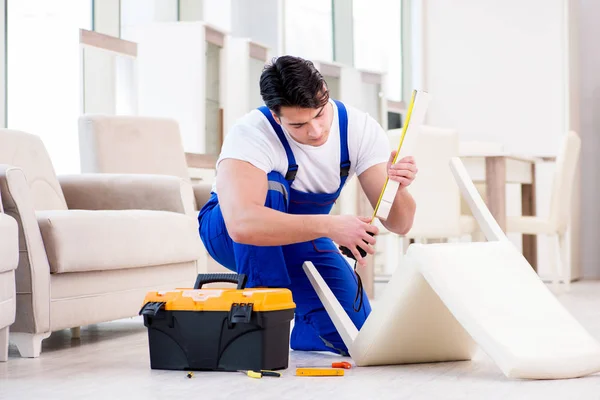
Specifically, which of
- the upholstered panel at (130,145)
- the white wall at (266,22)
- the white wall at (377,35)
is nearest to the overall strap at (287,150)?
the upholstered panel at (130,145)

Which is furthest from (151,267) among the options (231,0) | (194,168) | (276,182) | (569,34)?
(569,34)

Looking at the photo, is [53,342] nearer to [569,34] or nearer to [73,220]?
[73,220]

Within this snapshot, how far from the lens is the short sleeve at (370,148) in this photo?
235 centimetres

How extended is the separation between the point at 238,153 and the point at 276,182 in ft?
0.43

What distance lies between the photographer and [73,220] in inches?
104

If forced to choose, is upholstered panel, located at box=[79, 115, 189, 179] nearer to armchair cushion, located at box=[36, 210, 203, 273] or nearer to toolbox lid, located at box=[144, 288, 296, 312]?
armchair cushion, located at box=[36, 210, 203, 273]

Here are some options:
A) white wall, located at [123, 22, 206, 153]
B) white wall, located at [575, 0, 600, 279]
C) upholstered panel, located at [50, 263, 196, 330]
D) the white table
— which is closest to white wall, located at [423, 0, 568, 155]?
white wall, located at [575, 0, 600, 279]

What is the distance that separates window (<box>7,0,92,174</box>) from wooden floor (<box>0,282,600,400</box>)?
6.60 feet

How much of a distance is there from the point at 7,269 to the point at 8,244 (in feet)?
0.21

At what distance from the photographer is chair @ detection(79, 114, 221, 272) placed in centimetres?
407

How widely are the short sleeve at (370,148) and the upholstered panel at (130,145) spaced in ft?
6.50

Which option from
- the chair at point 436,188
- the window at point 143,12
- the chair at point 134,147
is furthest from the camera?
the window at point 143,12

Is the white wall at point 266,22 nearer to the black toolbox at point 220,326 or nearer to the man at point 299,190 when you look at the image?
the man at point 299,190

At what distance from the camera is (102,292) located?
2.81 meters
